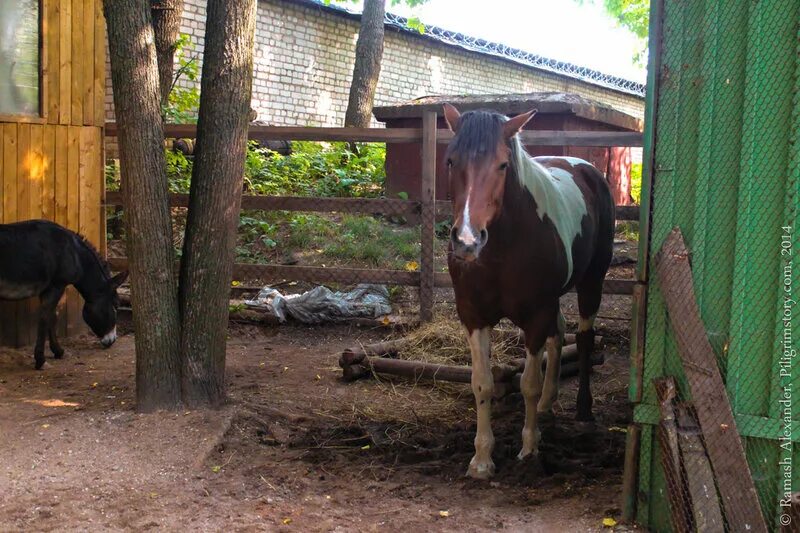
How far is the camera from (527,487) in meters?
4.26

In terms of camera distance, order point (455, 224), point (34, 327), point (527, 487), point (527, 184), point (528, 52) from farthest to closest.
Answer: point (528, 52)
point (34, 327)
point (527, 184)
point (527, 487)
point (455, 224)

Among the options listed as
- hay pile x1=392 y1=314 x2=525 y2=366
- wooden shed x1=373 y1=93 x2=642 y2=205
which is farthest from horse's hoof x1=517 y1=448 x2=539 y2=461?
wooden shed x1=373 y1=93 x2=642 y2=205

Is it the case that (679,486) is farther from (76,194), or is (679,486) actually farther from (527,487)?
(76,194)

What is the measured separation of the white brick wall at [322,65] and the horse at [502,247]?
1223 centimetres

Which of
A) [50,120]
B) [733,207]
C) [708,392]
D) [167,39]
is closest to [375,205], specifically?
[50,120]

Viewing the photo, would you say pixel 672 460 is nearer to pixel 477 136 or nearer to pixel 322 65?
pixel 477 136

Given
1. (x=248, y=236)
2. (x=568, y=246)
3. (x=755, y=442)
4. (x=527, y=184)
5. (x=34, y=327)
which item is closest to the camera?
(x=755, y=442)

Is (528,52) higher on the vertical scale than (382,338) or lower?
higher

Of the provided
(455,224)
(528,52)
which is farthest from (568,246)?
(528,52)

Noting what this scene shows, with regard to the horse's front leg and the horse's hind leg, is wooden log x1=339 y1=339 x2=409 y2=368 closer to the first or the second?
the horse's hind leg

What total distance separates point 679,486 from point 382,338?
4.86 meters

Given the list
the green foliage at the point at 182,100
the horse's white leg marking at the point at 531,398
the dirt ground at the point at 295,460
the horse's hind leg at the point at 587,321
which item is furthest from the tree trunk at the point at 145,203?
the green foliage at the point at 182,100

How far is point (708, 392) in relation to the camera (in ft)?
11.0

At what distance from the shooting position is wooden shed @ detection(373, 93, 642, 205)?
1168cm
